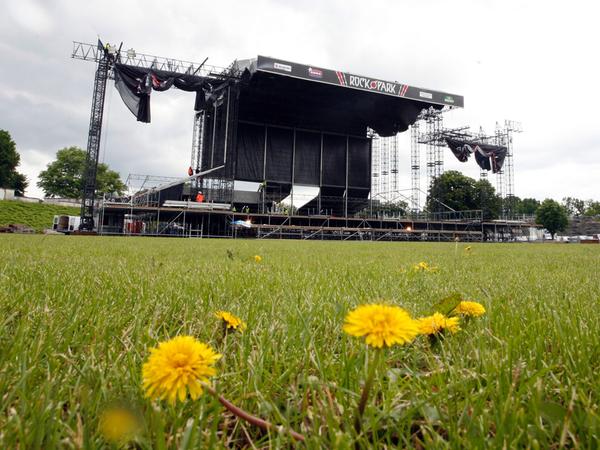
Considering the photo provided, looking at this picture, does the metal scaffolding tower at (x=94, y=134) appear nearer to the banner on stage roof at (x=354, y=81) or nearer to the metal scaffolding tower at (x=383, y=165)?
the banner on stage roof at (x=354, y=81)

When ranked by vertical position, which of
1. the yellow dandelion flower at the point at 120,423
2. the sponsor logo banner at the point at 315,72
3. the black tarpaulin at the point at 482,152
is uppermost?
the sponsor logo banner at the point at 315,72

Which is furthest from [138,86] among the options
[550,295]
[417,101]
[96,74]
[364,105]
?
[550,295]

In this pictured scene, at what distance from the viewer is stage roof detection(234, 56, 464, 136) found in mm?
23297

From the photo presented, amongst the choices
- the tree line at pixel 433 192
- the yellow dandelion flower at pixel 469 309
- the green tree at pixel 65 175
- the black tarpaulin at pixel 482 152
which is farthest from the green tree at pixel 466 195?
the yellow dandelion flower at pixel 469 309

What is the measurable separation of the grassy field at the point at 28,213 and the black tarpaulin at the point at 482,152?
104 feet

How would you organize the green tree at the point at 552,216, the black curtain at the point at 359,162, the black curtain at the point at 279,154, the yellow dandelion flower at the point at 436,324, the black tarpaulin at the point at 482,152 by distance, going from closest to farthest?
1. the yellow dandelion flower at the point at 436,324
2. the black curtain at the point at 279,154
3. the black tarpaulin at the point at 482,152
4. the black curtain at the point at 359,162
5. the green tree at the point at 552,216

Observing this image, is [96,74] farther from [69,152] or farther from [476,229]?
[476,229]

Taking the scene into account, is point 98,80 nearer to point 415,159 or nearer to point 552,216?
point 415,159

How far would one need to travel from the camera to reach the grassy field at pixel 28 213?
1081 inches

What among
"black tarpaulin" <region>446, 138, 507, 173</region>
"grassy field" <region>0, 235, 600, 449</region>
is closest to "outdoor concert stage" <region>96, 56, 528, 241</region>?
"black tarpaulin" <region>446, 138, 507, 173</region>

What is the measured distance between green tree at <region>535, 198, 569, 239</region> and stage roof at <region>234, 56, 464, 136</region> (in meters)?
23.2

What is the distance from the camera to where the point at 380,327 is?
42cm

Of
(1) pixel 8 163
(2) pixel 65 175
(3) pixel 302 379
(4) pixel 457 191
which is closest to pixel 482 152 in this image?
Result: (4) pixel 457 191

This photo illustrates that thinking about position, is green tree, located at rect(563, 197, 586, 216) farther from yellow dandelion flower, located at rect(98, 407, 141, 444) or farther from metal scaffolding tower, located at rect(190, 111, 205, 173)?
yellow dandelion flower, located at rect(98, 407, 141, 444)
